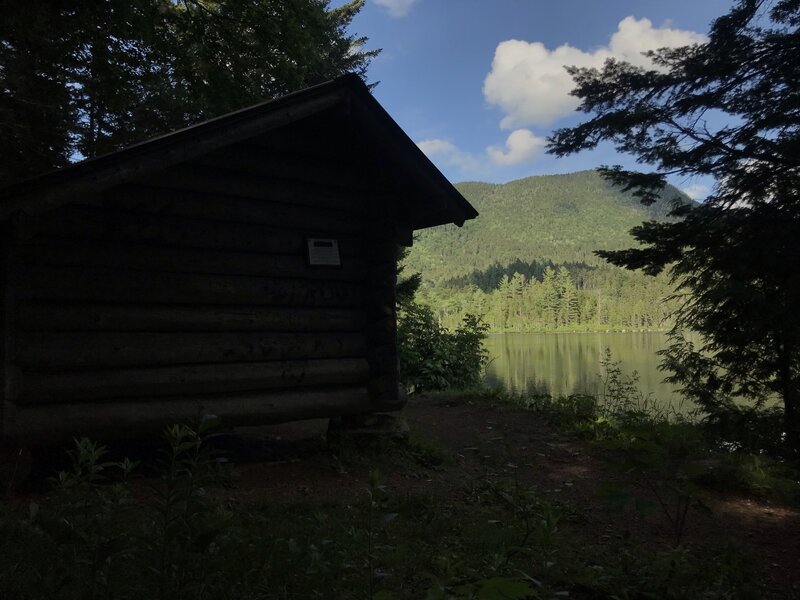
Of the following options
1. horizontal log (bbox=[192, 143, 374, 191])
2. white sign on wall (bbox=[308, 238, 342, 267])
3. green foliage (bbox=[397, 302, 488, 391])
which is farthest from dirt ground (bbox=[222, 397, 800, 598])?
green foliage (bbox=[397, 302, 488, 391])

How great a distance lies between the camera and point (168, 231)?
541 centimetres

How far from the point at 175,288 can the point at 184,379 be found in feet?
3.15

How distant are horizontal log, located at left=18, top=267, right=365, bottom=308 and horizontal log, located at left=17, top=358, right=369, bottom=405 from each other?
0.71 m

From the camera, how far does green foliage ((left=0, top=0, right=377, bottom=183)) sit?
5957 mm

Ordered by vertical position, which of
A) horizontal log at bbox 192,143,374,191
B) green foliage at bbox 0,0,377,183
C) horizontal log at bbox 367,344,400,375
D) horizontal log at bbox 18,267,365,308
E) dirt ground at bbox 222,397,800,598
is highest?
green foliage at bbox 0,0,377,183

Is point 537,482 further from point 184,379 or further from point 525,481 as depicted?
point 184,379

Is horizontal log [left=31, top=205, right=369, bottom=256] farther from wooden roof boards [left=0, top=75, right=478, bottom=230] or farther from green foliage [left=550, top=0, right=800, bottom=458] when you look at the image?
green foliage [left=550, top=0, right=800, bottom=458]

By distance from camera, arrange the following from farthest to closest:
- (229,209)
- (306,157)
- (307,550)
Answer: (306,157), (229,209), (307,550)

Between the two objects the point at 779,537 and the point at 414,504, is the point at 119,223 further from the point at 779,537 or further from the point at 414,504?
the point at 779,537

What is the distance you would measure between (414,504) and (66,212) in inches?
168

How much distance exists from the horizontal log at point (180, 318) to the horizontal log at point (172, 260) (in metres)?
0.40

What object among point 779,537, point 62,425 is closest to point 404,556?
point 62,425

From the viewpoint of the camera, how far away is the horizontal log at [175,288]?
4848mm

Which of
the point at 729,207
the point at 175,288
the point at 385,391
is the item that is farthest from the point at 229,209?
the point at 729,207
